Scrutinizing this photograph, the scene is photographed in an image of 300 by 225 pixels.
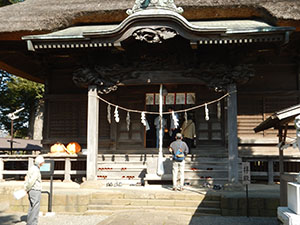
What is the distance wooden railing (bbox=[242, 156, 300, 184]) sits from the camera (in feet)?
32.9

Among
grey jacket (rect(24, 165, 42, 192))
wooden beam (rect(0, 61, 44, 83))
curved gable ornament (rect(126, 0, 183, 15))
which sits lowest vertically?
grey jacket (rect(24, 165, 42, 192))

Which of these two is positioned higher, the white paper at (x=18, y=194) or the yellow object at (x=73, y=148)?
the yellow object at (x=73, y=148)

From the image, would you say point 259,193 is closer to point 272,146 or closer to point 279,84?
point 272,146

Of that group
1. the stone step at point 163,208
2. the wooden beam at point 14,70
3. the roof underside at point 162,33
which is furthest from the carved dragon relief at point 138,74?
the wooden beam at point 14,70

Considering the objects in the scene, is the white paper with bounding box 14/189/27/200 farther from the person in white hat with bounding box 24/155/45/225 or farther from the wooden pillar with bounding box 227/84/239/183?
the wooden pillar with bounding box 227/84/239/183

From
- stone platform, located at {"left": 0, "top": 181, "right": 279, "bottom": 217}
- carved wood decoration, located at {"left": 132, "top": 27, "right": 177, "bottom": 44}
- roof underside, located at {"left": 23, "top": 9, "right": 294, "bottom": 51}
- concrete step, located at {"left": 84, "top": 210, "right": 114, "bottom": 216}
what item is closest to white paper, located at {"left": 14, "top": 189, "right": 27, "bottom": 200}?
stone platform, located at {"left": 0, "top": 181, "right": 279, "bottom": 217}

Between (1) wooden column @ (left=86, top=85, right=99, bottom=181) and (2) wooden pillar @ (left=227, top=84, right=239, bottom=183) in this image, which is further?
(1) wooden column @ (left=86, top=85, right=99, bottom=181)

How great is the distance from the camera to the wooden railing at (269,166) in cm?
1002

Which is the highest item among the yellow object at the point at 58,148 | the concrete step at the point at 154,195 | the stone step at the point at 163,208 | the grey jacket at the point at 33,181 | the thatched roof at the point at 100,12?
the thatched roof at the point at 100,12

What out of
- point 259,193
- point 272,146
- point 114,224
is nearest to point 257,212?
point 259,193

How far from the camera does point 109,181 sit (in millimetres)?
10320

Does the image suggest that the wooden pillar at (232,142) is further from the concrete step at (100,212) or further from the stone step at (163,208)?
the concrete step at (100,212)

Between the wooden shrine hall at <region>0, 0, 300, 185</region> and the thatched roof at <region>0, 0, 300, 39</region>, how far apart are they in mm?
76

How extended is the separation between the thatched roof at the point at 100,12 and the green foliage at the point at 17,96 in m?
11.7
